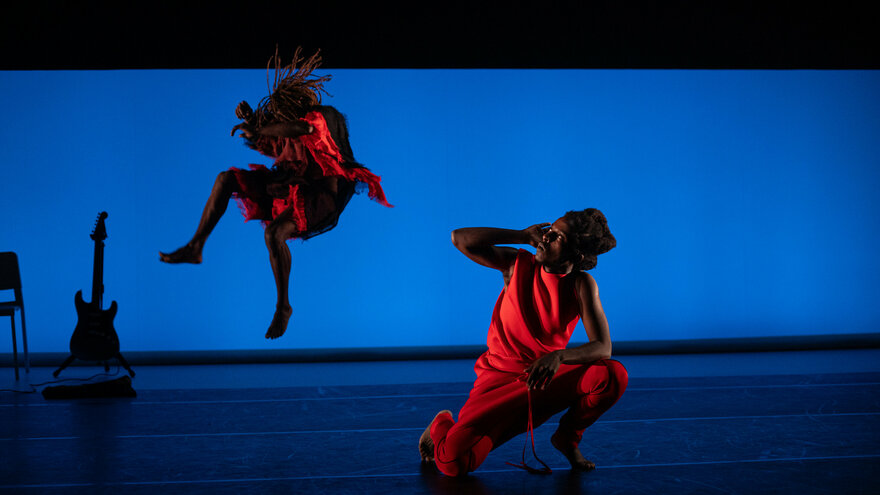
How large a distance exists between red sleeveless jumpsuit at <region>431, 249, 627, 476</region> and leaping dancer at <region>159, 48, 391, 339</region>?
0.72m

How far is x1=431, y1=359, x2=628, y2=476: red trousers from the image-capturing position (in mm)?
2713

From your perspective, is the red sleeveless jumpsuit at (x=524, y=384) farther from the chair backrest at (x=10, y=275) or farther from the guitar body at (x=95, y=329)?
the chair backrest at (x=10, y=275)

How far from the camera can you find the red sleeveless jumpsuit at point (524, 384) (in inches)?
107

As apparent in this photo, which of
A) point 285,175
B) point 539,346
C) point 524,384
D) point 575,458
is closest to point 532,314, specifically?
point 539,346

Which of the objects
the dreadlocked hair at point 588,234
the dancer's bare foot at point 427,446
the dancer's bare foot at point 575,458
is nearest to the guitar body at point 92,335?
the dancer's bare foot at point 427,446

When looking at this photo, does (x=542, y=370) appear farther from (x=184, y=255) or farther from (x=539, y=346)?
(x=184, y=255)

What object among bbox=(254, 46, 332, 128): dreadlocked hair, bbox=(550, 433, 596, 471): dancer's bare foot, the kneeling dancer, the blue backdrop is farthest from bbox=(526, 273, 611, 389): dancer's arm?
the blue backdrop

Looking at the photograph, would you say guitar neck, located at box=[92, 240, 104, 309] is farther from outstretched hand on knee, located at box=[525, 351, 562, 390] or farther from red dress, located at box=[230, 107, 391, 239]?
outstretched hand on knee, located at box=[525, 351, 562, 390]

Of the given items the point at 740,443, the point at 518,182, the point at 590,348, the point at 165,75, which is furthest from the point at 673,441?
the point at 165,75

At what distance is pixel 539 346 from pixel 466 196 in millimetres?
3165

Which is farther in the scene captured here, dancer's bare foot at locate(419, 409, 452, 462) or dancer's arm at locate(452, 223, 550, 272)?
dancer's bare foot at locate(419, 409, 452, 462)

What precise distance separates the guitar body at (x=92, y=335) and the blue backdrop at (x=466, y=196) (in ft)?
2.50

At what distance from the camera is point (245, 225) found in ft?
18.7

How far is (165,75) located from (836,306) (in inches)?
212
